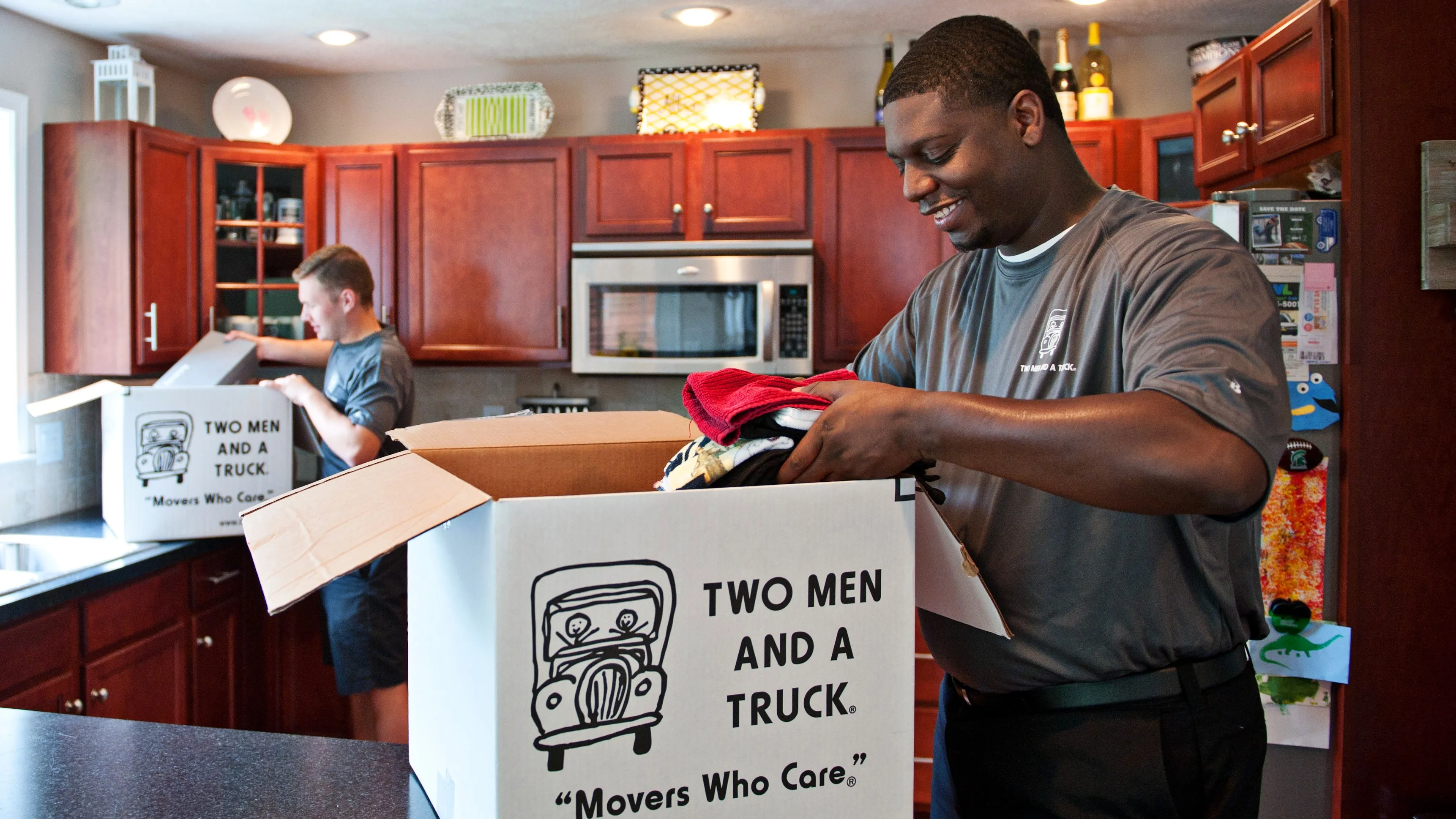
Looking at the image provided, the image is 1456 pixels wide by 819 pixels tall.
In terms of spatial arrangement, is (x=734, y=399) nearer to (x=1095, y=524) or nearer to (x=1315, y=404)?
(x=1095, y=524)

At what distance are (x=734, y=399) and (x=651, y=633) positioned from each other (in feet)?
0.65

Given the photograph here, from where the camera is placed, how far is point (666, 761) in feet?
2.26

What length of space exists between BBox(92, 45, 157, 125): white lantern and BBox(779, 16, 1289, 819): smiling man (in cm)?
304

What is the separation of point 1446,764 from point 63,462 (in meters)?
3.73

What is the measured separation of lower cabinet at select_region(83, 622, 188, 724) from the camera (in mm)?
2396

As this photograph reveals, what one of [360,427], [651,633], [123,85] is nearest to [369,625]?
[360,427]

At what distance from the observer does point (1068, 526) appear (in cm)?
101

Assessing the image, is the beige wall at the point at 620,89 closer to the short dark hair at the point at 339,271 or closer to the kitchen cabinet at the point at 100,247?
the kitchen cabinet at the point at 100,247

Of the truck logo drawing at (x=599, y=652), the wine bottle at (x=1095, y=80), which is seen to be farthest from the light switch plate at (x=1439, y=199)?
the truck logo drawing at (x=599, y=652)

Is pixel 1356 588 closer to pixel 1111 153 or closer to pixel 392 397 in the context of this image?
pixel 1111 153

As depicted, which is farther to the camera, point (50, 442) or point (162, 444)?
point (50, 442)

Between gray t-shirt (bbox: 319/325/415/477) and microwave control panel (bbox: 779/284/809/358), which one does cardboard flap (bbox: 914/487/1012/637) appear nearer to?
gray t-shirt (bbox: 319/325/415/477)

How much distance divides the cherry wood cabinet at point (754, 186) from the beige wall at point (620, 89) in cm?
32

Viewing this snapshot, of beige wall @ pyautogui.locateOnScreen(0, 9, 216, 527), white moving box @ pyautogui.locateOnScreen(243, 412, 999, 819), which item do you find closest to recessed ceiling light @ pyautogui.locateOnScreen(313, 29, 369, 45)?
beige wall @ pyautogui.locateOnScreen(0, 9, 216, 527)
